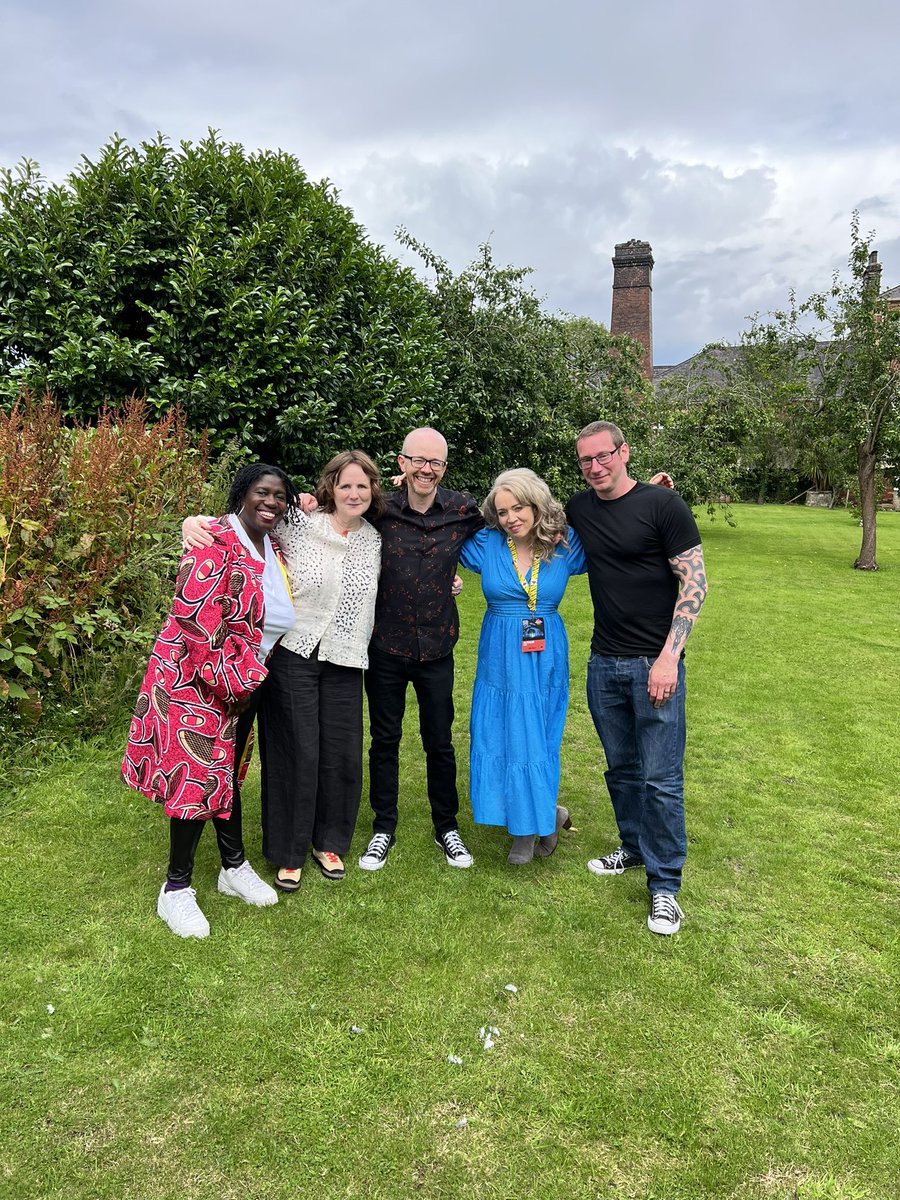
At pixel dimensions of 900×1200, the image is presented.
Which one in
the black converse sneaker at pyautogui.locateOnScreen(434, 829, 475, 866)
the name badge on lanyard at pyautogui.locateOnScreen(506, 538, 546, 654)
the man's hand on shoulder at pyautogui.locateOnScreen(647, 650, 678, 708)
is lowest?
the black converse sneaker at pyautogui.locateOnScreen(434, 829, 475, 866)

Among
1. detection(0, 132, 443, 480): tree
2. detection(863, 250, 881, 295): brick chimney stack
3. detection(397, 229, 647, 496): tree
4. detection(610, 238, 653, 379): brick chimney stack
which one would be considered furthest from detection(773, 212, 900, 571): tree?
detection(610, 238, 653, 379): brick chimney stack

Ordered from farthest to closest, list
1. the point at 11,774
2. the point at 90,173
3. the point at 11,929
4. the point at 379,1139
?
the point at 90,173 → the point at 11,774 → the point at 11,929 → the point at 379,1139

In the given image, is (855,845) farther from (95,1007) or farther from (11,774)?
(11,774)

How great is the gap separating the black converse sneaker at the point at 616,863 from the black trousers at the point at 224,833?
1.77 metres

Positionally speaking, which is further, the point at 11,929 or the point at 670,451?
the point at 670,451

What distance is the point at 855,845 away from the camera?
4.27 m

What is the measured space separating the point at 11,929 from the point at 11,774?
164 centimetres

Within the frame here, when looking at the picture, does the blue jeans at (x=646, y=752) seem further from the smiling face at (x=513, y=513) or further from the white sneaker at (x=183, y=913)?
the white sneaker at (x=183, y=913)

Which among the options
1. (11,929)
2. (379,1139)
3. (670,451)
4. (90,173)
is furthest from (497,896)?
(670,451)

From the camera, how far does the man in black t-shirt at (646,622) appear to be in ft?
10.3

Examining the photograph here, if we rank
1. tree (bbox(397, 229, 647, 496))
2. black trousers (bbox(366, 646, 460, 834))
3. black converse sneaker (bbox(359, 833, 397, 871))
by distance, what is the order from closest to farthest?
1. black trousers (bbox(366, 646, 460, 834))
2. black converse sneaker (bbox(359, 833, 397, 871))
3. tree (bbox(397, 229, 647, 496))

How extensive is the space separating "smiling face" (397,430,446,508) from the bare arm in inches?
44.5

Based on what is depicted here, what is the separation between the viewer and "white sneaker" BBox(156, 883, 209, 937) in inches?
124

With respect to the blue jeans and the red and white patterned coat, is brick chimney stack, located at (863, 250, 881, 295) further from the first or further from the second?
the red and white patterned coat
